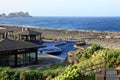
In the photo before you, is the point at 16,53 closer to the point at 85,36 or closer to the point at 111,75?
the point at 111,75

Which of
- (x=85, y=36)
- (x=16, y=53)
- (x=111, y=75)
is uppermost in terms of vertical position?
(x=111, y=75)

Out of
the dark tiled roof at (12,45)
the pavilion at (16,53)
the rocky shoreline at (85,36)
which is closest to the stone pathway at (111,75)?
the pavilion at (16,53)

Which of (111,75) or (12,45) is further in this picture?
(12,45)

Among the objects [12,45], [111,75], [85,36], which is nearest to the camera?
[111,75]

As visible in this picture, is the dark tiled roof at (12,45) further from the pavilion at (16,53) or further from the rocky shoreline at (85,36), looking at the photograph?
the rocky shoreline at (85,36)

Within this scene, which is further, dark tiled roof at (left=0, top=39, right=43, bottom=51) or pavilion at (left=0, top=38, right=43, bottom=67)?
pavilion at (left=0, top=38, right=43, bottom=67)

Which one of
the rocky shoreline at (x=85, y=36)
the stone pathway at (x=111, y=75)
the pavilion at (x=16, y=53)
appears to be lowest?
the rocky shoreline at (x=85, y=36)

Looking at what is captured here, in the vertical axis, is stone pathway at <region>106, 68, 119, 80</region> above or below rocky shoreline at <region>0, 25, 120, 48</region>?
above

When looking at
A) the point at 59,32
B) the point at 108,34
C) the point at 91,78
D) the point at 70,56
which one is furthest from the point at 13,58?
the point at 59,32

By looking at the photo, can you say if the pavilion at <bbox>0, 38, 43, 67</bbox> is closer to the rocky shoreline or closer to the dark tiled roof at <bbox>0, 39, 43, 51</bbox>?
the dark tiled roof at <bbox>0, 39, 43, 51</bbox>

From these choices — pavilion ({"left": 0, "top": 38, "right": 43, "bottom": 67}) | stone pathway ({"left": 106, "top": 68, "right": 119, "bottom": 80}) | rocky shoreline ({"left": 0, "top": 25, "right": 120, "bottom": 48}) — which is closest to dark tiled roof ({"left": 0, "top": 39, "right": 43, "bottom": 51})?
pavilion ({"left": 0, "top": 38, "right": 43, "bottom": 67})

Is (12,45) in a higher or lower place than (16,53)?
higher

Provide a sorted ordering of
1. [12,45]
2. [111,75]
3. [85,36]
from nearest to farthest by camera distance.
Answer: [111,75] → [12,45] → [85,36]

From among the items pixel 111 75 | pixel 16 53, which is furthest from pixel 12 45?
pixel 111 75
